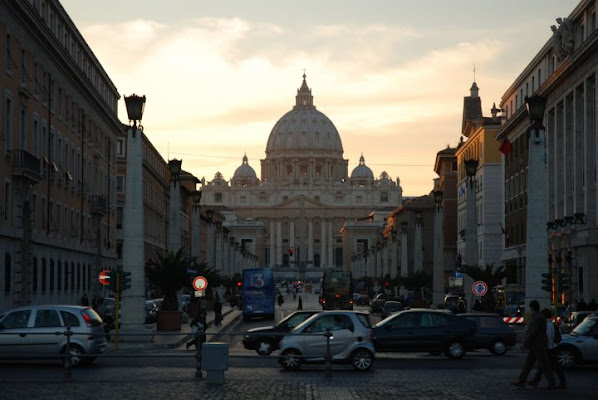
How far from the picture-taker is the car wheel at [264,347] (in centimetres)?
3559

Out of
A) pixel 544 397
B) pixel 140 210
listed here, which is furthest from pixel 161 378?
pixel 140 210

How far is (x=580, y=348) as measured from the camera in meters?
30.1

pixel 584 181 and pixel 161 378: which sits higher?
pixel 584 181

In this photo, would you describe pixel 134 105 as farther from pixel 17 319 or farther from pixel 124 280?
pixel 17 319

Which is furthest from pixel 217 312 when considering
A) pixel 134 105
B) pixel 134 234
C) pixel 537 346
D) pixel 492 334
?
pixel 537 346

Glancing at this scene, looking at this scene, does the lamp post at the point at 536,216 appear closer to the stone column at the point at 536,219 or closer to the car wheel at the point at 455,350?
the stone column at the point at 536,219

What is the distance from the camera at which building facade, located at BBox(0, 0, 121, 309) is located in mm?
46344

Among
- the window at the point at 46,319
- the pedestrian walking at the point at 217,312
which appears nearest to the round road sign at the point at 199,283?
the pedestrian walking at the point at 217,312

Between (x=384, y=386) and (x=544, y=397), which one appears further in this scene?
(x=384, y=386)

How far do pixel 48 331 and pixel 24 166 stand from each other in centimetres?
1847

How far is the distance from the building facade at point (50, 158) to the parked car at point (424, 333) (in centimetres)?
1590

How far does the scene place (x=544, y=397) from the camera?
2225 centimetres

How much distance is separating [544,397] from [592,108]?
3793 cm

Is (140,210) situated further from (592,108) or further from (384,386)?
(592,108)
